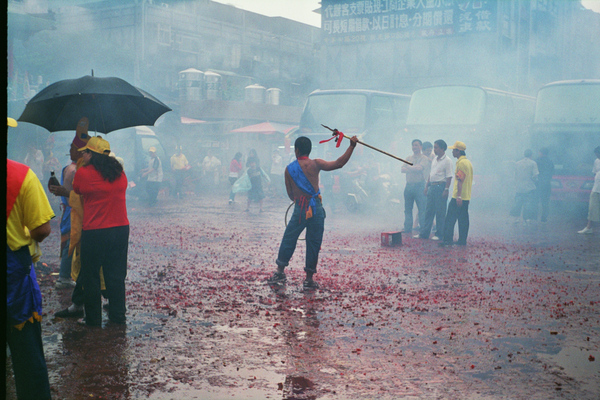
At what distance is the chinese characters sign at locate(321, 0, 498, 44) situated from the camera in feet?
93.4

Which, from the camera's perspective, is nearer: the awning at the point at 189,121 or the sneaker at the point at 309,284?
the sneaker at the point at 309,284

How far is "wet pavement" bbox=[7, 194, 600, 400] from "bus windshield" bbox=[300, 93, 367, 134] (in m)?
10.9

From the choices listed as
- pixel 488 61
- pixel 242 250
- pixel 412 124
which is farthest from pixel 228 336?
pixel 488 61

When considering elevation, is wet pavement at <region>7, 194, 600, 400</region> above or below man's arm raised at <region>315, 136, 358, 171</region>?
below

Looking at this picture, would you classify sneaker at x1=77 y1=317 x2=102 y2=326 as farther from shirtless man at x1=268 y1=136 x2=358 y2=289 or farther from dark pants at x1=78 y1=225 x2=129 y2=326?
shirtless man at x1=268 y1=136 x2=358 y2=289

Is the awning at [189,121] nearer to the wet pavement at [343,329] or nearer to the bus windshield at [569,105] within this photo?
the bus windshield at [569,105]

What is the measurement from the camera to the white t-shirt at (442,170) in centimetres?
1012

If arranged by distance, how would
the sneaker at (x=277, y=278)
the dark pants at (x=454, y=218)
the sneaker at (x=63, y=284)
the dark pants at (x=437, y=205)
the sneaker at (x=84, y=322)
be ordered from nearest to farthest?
the sneaker at (x=84, y=322) < the sneaker at (x=63, y=284) < the sneaker at (x=277, y=278) < the dark pants at (x=454, y=218) < the dark pants at (x=437, y=205)

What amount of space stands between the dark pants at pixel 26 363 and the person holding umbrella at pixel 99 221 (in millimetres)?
1831

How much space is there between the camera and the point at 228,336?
4895mm

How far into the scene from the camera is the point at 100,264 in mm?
4934

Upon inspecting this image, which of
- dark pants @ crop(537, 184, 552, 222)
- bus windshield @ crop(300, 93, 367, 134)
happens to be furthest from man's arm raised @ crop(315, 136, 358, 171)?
bus windshield @ crop(300, 93, 367, 134)

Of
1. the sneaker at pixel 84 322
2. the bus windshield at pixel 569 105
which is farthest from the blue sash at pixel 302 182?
the bus windshield at pixel 569 105

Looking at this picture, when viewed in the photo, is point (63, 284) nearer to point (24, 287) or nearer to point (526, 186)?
point (24, 287)
